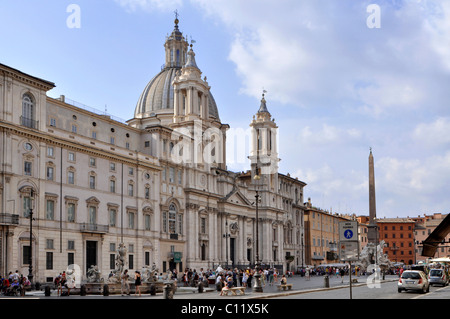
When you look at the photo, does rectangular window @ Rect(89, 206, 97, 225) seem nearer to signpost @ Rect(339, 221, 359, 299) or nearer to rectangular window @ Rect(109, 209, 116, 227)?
rectangular window @ Rect(109, 209, 116, 227)

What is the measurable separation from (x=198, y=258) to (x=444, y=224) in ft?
184

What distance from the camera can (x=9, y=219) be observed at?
44.5m

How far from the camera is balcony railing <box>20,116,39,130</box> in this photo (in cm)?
4716

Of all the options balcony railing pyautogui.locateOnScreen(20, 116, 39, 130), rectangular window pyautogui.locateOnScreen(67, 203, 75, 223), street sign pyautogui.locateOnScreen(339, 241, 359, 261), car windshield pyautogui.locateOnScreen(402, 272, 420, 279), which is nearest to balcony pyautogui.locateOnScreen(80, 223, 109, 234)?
rectangular window pyautogui.locateOnScreen(67, 203, 75, 223)

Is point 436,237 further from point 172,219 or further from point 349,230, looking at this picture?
point 172,219

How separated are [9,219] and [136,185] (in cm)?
1679

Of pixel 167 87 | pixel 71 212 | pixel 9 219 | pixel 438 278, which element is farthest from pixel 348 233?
pixel 167 87

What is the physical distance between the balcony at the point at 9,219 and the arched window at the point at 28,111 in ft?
23.3

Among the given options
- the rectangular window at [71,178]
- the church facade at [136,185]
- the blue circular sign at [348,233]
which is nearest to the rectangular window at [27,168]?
the church facade at [136,185]

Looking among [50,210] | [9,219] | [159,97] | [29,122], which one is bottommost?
[9,219]

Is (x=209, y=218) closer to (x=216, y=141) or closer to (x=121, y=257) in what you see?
(x=216, y=141)

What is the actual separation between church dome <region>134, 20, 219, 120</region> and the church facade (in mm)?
195

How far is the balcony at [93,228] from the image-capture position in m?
51.9

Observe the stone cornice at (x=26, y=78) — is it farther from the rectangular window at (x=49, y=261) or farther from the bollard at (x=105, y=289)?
the bollard at (x=105, y=289)
